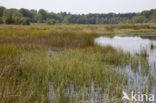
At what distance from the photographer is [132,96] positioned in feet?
16.2

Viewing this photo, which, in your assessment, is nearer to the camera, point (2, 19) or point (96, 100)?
point (96, 100)

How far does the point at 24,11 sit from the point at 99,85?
77801 millimetres

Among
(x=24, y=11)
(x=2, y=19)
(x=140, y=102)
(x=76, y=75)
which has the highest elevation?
(x=24, y=11)

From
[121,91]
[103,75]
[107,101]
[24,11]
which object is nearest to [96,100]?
[107,101]

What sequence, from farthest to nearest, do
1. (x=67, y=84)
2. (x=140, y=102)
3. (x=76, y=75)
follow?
(x=76, y=75), (x=67, y=84), (x=140, y=102)

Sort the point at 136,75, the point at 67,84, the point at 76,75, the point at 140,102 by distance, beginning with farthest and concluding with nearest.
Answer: the point at 136,75, the point at 76,75, the point at 67,84, the point at 140,102

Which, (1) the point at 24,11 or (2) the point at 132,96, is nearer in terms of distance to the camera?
(2) the point at 132,96

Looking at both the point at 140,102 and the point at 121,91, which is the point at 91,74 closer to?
the point at 121,91

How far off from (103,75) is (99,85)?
604 millimetres

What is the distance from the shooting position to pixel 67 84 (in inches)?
219

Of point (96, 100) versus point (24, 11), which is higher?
point (24, 11)

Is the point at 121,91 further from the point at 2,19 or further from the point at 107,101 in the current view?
the point at 2,19

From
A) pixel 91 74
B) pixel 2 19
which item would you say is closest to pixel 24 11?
pixel 2 19

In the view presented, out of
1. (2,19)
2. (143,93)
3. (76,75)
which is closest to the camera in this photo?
(143,93)
